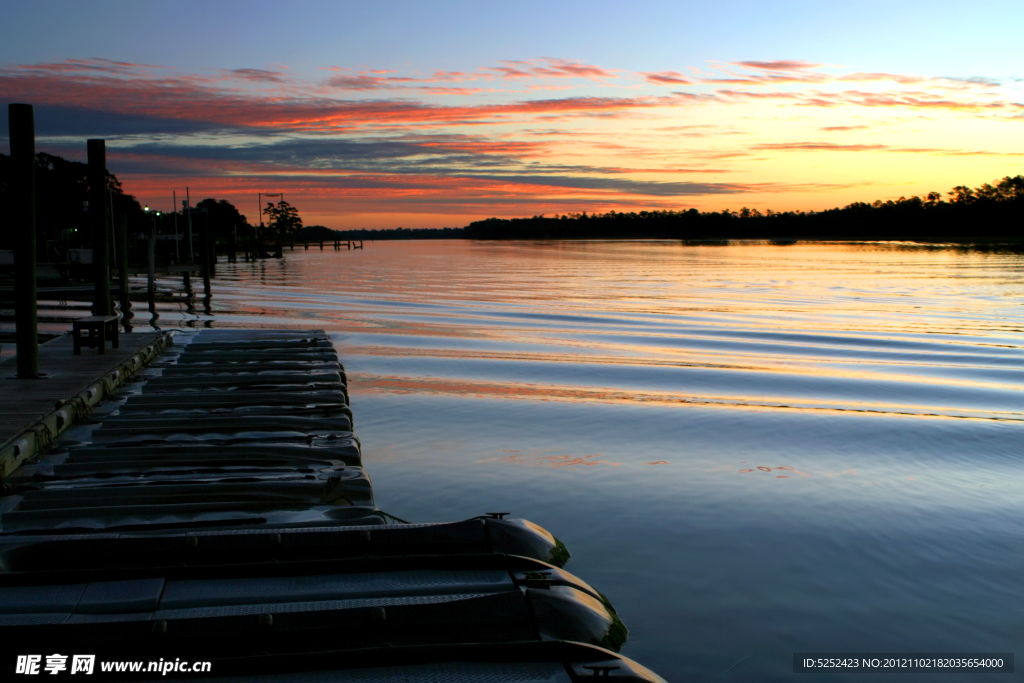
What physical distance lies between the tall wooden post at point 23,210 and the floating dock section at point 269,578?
2.05 metres

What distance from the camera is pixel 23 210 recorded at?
319 inches

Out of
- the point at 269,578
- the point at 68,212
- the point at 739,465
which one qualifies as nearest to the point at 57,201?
the point at 68,212

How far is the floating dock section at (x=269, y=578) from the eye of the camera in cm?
331

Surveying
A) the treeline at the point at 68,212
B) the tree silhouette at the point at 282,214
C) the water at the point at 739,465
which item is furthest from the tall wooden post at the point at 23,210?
the tree silhouette at the point at 282,214

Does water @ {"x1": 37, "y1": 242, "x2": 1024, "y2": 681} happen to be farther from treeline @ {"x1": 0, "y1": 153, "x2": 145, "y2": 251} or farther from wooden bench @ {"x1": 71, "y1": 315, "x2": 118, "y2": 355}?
treeline @ {"x1": 0, "y1": 153, "x2": 145, "y2": 251}

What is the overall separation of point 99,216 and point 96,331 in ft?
5.47

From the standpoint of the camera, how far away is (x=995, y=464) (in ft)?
27.1

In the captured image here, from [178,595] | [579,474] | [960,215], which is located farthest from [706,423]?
[960,215]

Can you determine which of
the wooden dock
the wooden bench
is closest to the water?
the wooden dock

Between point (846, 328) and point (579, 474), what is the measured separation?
1330cm

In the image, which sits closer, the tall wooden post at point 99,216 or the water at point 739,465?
the water at point 739,465

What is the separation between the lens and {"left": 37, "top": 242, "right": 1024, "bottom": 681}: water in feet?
17.2

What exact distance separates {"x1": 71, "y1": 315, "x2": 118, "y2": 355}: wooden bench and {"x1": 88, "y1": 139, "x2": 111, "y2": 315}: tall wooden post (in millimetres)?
488

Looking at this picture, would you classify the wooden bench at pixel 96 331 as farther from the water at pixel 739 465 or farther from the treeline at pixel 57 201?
the treeline at pixel 57 201
